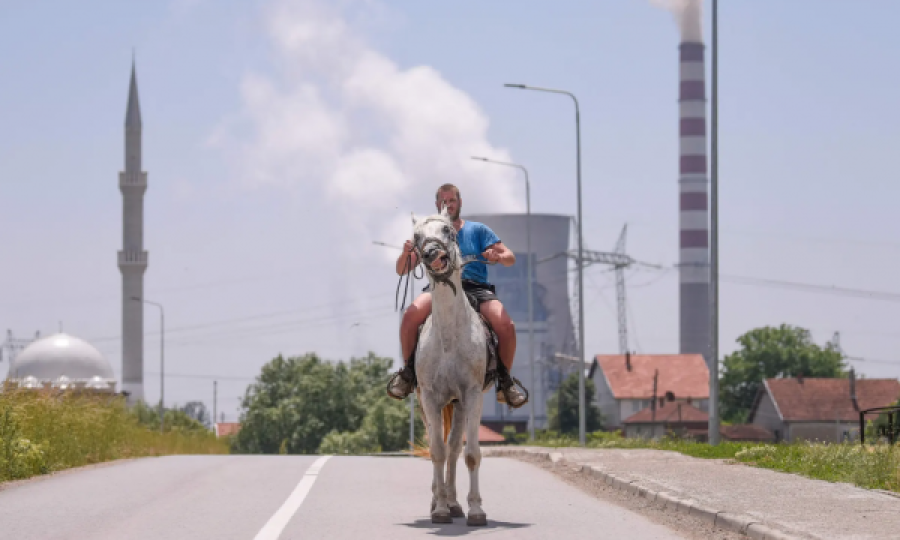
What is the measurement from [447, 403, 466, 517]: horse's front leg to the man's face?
1.70m

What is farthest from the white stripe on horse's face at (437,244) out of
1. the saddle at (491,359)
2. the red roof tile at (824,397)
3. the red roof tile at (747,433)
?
the red roof tile at (824,397)

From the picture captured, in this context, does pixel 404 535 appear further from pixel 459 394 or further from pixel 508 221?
pixel 508 221

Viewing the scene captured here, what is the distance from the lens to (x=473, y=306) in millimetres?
13430

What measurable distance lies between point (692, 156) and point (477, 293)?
12201 centimetres

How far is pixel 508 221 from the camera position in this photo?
155 meters

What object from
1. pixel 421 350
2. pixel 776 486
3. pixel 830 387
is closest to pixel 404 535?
pixel 421 350

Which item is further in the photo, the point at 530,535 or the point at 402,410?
the point at 402,410

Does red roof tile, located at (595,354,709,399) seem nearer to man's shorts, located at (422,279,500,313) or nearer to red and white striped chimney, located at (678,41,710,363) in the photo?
red and white striped chimney, located at (678,41,710,363)

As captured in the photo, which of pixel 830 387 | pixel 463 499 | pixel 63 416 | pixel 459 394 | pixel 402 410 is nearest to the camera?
pixel 459 394

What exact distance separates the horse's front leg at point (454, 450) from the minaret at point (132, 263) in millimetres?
103537

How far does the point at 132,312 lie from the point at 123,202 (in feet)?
29.2

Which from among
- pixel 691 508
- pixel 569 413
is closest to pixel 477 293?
pixel 691 508

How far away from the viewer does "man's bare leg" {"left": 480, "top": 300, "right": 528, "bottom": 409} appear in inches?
524

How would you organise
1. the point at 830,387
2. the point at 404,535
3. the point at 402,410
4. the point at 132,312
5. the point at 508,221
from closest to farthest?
the point at 404,535
the point at 402,410
the point at 830,387
the point at 132,312
the point at 508,221
